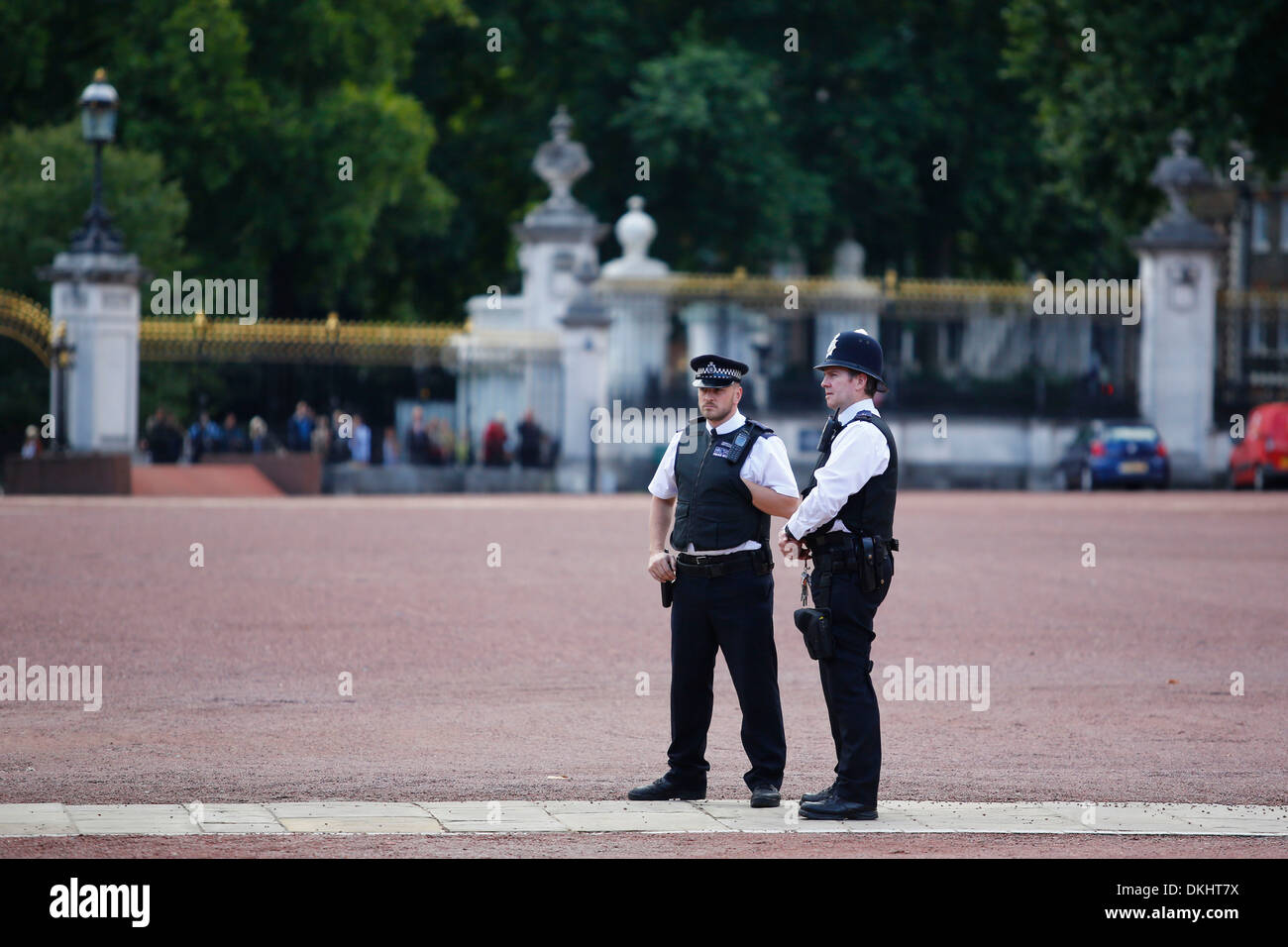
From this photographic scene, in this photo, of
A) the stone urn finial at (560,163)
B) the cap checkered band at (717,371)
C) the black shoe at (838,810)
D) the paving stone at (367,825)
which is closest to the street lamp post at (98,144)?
the stone urn finial at (560,163)

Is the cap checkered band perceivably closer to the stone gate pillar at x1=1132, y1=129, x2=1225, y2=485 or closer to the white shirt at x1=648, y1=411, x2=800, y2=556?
the white shirt at x1=648, y1=411, x2=800, y2=556

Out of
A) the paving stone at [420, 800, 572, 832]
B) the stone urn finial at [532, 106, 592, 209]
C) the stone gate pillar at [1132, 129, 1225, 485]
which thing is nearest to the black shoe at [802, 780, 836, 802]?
the paving stone at [420, 800, 572, 832]

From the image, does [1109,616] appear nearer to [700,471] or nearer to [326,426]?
[700,471]

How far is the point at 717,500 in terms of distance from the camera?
8766mm

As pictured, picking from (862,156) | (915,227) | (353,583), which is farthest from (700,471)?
(915,227)

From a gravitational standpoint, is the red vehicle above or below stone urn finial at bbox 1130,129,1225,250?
below

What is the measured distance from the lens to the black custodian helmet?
27.8ft

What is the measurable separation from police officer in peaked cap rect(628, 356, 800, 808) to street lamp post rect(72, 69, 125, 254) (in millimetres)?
21859

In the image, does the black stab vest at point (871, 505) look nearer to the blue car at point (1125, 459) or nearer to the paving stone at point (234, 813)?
the paving stone at point (234, 813)

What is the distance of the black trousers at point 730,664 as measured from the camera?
8.73 metres

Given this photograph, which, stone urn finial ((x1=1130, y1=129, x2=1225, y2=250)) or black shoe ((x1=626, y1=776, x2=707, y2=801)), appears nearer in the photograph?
black shoe ((x1=626, y1=776, x2=707, y2=801))

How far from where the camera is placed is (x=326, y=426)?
34.5m

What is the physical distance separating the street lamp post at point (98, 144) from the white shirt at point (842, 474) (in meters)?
22.5

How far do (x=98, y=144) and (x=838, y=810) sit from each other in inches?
917
